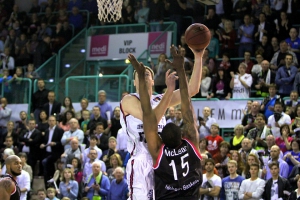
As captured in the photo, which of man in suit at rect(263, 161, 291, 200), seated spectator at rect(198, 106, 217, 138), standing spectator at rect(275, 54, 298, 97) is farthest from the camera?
standing spectator at rect(275, 54, 298, 97)

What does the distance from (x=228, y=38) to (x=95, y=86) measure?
13.0 ft

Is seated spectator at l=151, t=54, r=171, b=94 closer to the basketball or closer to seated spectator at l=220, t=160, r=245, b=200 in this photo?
seated spectator at l=220, t=160, r=245, b=200

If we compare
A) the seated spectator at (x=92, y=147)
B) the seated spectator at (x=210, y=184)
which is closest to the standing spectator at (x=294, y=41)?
the seated spectator at (x=210, y=184)

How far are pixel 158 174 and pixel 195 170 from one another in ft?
1.24

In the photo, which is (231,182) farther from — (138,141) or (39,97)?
(39,97)

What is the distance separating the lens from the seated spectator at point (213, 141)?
48.2 feet

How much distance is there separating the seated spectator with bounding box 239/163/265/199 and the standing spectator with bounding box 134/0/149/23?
907 cm

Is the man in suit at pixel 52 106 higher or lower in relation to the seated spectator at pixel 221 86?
lower

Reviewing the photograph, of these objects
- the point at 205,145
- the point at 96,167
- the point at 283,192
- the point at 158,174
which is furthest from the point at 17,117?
the point at 158,174

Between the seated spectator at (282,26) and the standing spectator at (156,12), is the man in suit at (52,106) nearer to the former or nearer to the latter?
the standing spectator at (156,12)

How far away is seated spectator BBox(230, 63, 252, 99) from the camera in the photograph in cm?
1648

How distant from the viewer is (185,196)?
6832 mm

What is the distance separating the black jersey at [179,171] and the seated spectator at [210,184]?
6.31 meters

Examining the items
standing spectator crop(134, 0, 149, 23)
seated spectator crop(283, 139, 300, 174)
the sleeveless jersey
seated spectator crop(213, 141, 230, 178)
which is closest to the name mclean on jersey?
the sleeveless jersey
